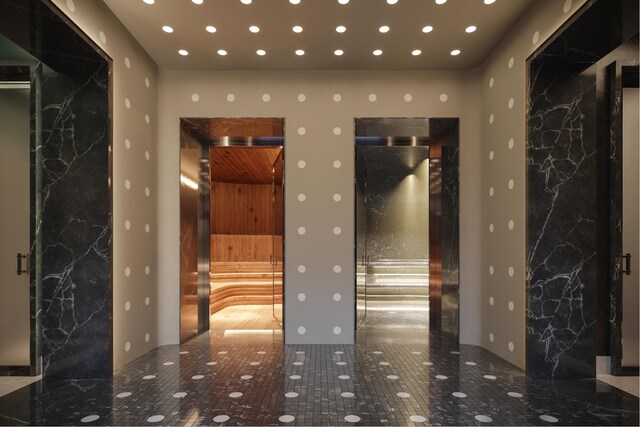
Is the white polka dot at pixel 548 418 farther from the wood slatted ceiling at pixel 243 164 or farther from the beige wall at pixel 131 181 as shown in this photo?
the wood slatted ceiling at pixel 243 164

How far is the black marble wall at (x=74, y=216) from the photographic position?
13.7ft

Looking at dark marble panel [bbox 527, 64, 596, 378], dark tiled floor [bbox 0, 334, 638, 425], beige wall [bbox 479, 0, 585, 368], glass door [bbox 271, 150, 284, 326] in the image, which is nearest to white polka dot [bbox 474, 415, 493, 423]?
dark tiled floor [bbox 0, 334, 638, 425]

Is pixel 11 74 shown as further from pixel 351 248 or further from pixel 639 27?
pixel 639 27

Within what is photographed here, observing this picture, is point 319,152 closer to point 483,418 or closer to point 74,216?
point 74,216

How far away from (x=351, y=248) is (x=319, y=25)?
278 centimetres

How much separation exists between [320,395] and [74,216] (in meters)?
2.98

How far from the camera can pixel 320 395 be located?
3639mm

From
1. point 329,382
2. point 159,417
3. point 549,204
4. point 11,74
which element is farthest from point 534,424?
point 11,74

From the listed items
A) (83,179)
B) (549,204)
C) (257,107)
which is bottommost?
(549,204)

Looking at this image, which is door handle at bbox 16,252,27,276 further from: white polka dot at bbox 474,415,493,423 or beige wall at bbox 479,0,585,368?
beige wall at bbox 479,0,585,368

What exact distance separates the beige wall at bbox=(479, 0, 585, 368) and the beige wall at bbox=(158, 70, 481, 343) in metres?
0.25

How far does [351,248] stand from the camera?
5652mm

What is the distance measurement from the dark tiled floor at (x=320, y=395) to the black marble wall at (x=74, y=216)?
45cm

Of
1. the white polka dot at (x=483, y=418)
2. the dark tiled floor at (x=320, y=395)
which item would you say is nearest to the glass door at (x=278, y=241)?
the dark tiled floor at (x=320, y=395)
